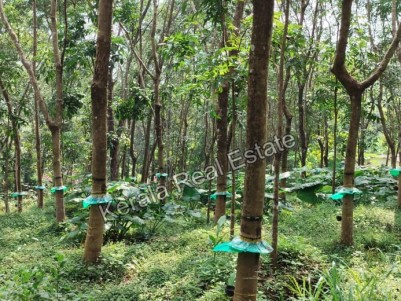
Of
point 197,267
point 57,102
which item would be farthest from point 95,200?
point 57,102

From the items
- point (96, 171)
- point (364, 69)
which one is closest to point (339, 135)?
point (364, 69)

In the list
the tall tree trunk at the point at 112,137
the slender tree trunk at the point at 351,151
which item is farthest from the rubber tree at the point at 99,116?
the tall tree trunk at the point at 112,137

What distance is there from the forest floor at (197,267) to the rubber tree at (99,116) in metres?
0.48

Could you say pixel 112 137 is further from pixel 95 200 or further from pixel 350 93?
pixel 350 93

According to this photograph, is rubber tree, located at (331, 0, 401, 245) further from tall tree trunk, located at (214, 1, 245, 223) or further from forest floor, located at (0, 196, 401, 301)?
tall tree trunk, located at (214, 1, 245, 223)

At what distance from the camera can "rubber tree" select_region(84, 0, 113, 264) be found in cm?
477

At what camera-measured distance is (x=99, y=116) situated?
4.83 metres

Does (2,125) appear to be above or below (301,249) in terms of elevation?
above

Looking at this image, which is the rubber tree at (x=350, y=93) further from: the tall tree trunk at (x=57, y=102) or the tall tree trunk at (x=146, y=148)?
the tall tree trunk at (x=146, y=148)

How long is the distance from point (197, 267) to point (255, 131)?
253cm

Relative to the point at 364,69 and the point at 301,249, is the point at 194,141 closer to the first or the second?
the point at 364,69

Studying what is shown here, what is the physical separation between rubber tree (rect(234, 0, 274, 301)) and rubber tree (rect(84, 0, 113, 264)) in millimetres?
2647

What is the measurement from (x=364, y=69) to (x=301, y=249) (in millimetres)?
4794

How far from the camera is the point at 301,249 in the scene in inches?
183
